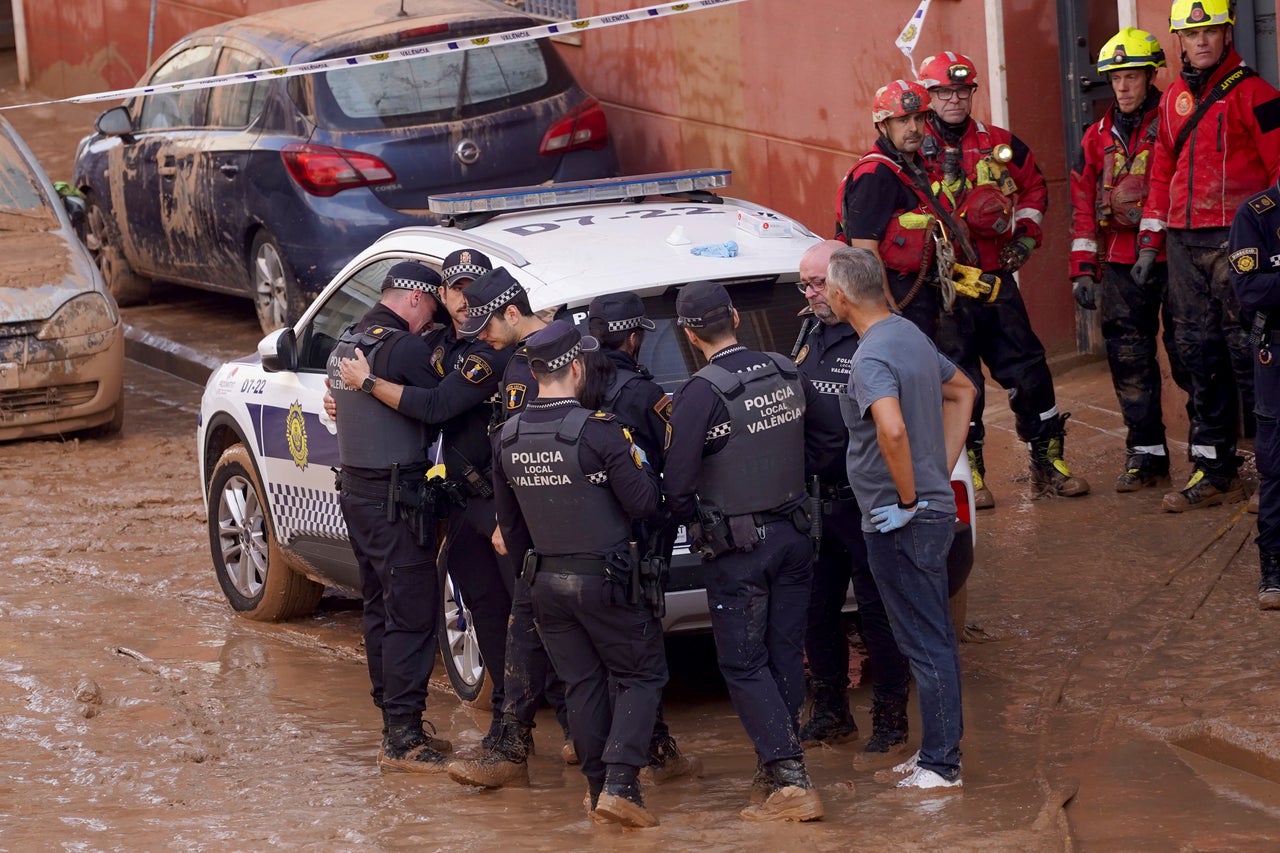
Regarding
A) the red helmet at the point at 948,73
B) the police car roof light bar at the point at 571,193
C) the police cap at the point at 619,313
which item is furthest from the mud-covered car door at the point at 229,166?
the police cap at the point at 619,313

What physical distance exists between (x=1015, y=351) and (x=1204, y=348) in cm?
83

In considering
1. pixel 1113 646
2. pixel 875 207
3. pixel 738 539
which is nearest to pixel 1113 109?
pixel 875 207

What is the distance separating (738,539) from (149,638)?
3324mm

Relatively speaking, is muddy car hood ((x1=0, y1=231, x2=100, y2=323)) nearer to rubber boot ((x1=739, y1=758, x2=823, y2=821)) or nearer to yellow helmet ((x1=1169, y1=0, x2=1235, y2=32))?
yellow helmet ((x1=1169, y1=0, x2=1235, y2=32))

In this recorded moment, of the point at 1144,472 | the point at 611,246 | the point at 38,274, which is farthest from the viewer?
the point at 38,274

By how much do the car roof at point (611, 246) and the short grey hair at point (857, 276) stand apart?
85 centimetres

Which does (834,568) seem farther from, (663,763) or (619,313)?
(619,313)

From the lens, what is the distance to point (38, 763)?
629 centimetres

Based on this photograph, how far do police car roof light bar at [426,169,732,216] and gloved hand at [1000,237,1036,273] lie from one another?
1567 millimetres

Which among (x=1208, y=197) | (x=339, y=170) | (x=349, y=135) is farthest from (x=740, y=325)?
(x=349, y=135)

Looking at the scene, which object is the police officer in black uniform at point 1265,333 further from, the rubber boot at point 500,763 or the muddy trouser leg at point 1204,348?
the rubber boot at point 500,763

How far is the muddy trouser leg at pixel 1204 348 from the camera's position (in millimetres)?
7941

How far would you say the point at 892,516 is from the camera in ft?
18.2

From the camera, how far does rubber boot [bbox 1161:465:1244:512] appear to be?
8.19 meters
